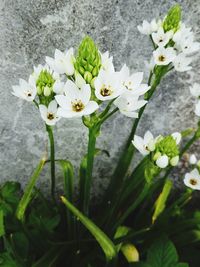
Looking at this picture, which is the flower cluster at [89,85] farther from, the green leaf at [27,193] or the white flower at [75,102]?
the green leaf at [27,193]

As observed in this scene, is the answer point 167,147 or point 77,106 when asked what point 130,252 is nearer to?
point 167,147

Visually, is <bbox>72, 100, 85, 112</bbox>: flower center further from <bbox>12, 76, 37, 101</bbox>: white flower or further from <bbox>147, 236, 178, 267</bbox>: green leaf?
<bbox>147, 236, 178, 267</bbox>: green leaf

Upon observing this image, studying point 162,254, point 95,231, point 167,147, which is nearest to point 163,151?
point 167,147

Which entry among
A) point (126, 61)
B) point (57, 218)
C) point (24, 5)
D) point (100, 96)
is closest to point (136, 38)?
point (126, 61)

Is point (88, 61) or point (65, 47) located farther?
point (65, 47)

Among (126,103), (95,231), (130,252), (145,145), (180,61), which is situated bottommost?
(130,252)

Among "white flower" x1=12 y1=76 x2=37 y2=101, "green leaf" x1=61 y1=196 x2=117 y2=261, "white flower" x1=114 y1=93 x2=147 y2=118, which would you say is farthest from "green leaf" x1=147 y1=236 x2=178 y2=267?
"white flower" x1=12 y1=76 x2=37 y2=101

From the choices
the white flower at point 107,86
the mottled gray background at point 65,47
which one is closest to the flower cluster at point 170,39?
the mottled gray background at point 65,47
